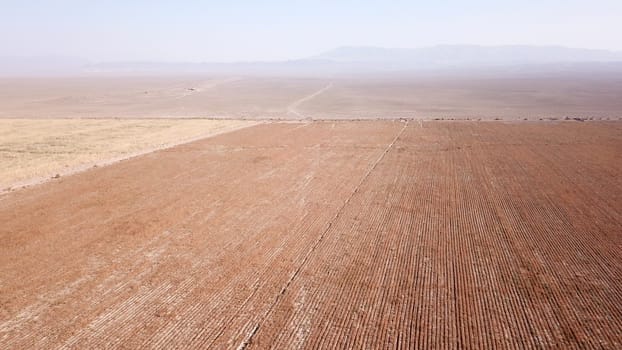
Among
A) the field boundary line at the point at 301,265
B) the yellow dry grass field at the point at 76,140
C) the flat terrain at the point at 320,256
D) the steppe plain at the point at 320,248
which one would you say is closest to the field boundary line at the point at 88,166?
the yellow dry grass field at the point at 76,140

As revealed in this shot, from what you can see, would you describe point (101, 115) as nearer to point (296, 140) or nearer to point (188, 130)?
point (188, 130)

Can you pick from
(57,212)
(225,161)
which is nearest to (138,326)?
(57,212)

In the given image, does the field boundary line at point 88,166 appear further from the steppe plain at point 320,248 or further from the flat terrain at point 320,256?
the flat terrain at point 320,256

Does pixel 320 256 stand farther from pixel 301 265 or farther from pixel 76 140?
pixel 76 140

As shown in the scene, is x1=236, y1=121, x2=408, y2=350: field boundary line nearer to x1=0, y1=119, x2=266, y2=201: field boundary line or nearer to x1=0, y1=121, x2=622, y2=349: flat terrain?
x1=0, y1=121, x2=622, y2=349: flat terrain

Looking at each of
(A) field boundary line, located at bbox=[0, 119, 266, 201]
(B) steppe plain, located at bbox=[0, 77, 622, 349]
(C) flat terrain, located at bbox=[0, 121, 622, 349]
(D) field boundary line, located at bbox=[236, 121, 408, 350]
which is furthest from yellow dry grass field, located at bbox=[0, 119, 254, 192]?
(D) field boundary line, located at bbox=[236, 121, 408, 350]

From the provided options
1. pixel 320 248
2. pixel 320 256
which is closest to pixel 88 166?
pixel 320 248
